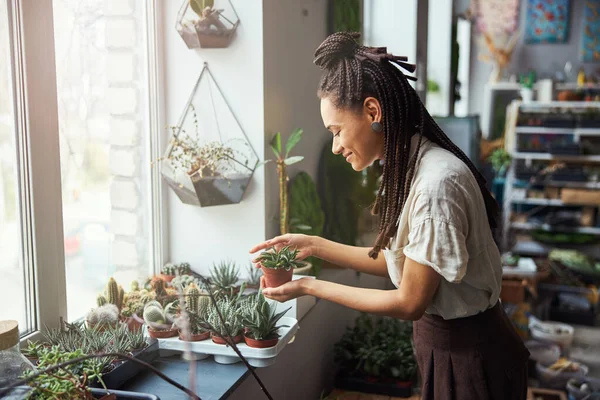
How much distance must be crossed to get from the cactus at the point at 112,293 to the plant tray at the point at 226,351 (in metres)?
0.25

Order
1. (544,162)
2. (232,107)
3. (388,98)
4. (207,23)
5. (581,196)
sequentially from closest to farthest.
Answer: (388,98)
(207,23)
(232,107)
(581,196)
(544,162)

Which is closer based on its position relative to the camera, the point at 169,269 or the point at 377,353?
the point at 169,269

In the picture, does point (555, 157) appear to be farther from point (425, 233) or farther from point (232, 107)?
point (425, 233)

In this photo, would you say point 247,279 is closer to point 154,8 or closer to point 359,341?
point 359,341

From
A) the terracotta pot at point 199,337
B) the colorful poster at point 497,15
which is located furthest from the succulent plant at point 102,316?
the colorful poster at point 497,15

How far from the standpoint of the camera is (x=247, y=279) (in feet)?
7.39

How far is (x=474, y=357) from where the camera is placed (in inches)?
63.1

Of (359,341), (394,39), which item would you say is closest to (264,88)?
(359,341)

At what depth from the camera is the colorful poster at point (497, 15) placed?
723 cm

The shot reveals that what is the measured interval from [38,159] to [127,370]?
64cm

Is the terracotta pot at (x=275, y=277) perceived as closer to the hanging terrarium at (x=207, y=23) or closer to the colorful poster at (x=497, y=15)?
the hanging terrarium at (x=207, y=23)

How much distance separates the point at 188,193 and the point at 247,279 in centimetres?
40

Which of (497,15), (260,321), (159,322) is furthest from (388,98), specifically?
(497,15)

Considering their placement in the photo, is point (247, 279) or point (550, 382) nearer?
point (247, 279)
